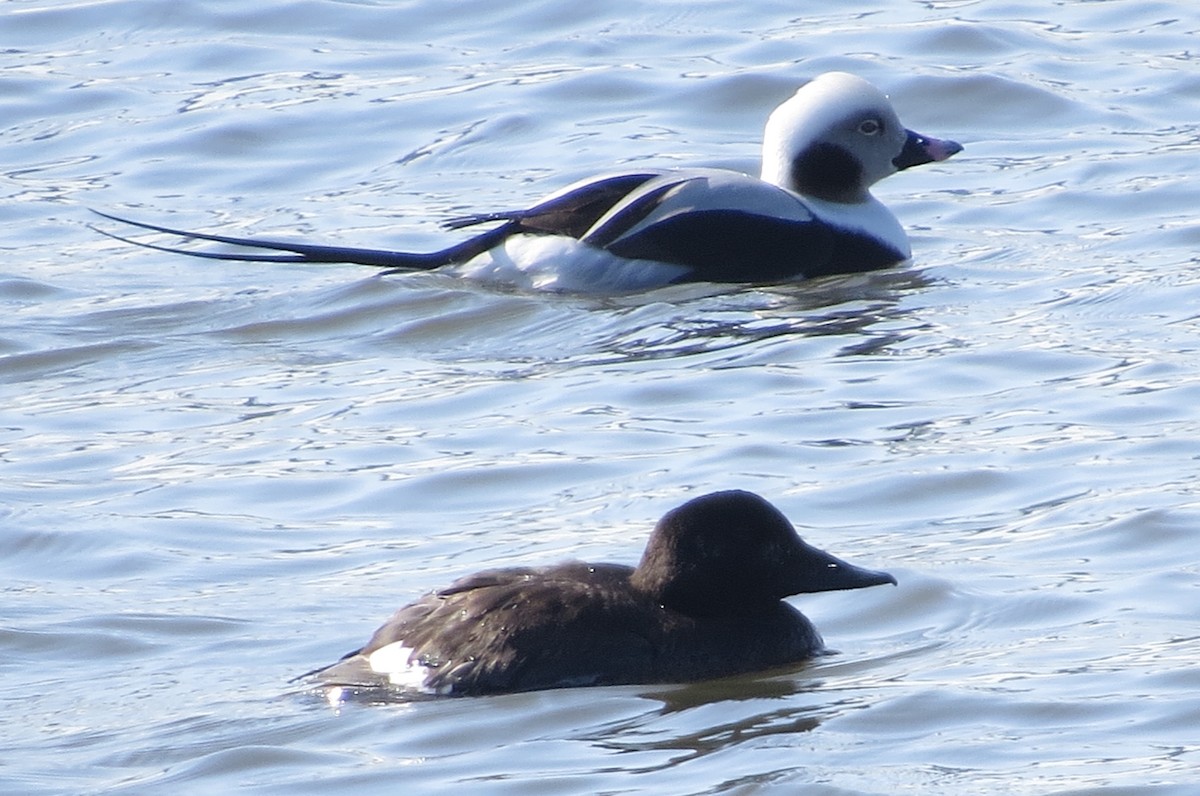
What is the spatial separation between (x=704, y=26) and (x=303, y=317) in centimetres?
571

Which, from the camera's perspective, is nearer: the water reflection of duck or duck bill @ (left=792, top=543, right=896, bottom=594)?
the water reflection of duck

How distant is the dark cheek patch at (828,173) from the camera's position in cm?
1103

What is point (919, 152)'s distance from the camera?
37.0ft

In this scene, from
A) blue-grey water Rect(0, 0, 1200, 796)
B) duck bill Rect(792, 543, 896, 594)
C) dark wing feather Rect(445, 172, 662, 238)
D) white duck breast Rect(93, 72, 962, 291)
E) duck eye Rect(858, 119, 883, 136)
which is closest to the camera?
blue-grey water Rect(0, 0, 1200, 796)

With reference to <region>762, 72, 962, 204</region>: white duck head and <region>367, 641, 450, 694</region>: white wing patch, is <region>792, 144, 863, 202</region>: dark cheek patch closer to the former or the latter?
<region>762, 72, 962, 204</region>: white duck head

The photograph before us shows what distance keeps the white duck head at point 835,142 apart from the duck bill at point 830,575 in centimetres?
482

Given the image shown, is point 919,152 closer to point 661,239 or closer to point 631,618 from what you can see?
point 661,239

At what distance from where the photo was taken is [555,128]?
1332 centimetres

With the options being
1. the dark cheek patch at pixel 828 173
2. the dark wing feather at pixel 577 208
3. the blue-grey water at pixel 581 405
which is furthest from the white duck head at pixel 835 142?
the dark wing feather at pixel 577 208

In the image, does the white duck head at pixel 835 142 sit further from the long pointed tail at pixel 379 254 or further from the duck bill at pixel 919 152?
the long pointed tail at pixel 379 254

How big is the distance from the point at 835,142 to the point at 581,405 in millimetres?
2810

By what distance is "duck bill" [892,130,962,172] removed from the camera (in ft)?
36.9

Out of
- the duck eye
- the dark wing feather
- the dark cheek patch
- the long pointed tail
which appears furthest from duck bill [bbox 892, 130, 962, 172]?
the long pointed tail

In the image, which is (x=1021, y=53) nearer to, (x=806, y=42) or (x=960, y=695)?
(x=806, y=42)
